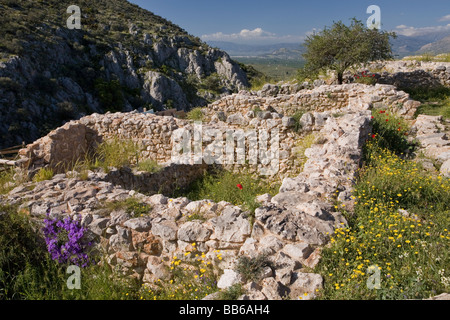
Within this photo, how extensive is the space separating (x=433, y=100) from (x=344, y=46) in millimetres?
4530

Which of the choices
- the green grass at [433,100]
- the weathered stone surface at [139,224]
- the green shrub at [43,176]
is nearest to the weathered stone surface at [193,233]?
the weathered stone surface at [139,224]

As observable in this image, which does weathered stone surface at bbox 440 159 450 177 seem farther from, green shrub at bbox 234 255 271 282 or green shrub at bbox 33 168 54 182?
green shrub at bbox 33 168 54 182

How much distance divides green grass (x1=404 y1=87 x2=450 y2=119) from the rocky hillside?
31.6 m

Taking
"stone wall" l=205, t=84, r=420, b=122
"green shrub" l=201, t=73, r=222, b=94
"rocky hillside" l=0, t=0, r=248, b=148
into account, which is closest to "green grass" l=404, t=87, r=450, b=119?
"stone wall" l=205, t=84, r=420, b=122

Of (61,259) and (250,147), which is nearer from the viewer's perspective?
(61,259)

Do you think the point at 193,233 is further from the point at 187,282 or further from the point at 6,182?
the point at 6,182

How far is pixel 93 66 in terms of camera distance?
41.4m

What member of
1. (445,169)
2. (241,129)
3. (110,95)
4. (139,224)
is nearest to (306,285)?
(139,224)

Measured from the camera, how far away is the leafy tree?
12.4 m

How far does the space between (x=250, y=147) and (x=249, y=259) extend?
473cm

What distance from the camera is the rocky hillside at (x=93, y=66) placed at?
2914 cm
